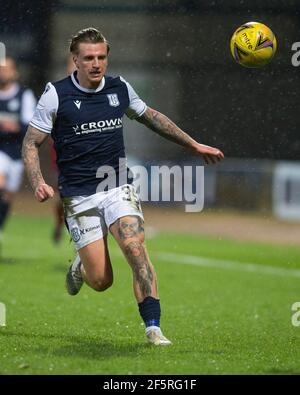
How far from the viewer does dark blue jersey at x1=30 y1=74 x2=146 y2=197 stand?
7383 millimetres

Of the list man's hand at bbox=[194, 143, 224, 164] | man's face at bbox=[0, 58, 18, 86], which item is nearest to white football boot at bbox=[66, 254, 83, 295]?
man's hand at bbox=[194, 143, 224, 164]

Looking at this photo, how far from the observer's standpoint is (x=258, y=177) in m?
20.9

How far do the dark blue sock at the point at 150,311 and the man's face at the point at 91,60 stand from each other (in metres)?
1.68

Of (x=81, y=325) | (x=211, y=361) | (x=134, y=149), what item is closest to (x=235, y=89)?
(x=134, y=149)

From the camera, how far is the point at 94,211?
294 inches

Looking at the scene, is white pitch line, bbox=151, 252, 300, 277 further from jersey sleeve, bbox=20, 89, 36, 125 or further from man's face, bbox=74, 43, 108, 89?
man's face, bbox=74, 43, 108, 89

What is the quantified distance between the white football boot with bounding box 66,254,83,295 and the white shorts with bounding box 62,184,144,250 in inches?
18.9

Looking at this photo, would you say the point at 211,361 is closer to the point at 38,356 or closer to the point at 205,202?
the point at 38,356

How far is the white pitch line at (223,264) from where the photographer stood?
1355cm

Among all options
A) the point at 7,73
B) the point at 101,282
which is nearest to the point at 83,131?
the point at 101,282

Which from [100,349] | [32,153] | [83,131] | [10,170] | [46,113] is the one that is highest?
[10,170]

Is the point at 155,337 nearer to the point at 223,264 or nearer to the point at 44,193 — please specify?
the point at 44,193

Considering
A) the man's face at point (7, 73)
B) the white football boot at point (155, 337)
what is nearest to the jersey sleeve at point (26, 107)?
the man's face at point (7, 73)

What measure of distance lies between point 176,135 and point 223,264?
6706 millimetres
